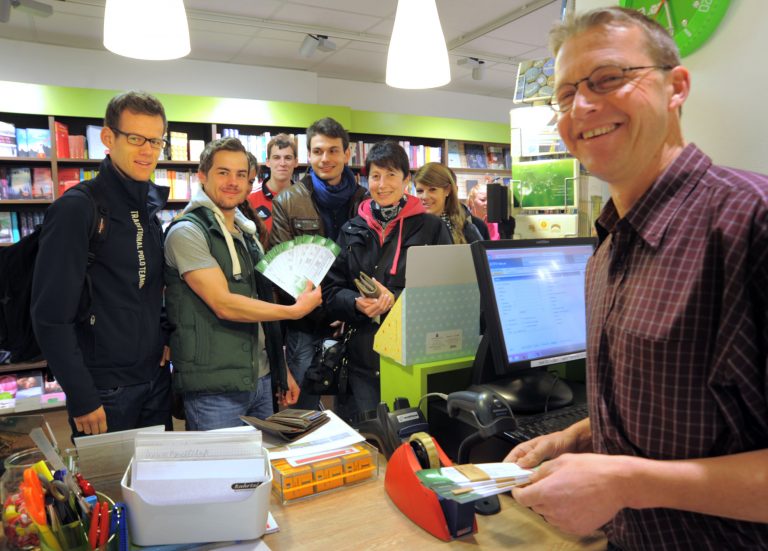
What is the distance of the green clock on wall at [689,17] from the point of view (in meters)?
1.47

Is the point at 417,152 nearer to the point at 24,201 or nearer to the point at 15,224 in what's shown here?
the point at 24,201

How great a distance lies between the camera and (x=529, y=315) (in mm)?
1429

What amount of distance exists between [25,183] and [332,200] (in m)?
3.46

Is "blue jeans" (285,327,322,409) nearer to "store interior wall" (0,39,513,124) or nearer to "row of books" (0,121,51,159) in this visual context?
"row of books" (0,121,51,159)

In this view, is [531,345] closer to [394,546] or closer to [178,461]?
[394,546]

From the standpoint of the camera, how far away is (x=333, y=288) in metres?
2.42

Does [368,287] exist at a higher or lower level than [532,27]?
lower

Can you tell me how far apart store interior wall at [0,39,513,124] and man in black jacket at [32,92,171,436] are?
4039mm

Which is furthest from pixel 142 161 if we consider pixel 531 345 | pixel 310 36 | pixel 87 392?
pixel 310 36

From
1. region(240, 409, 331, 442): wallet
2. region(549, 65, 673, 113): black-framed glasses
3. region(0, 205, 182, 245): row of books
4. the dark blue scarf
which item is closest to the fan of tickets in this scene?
the dark blue scarf

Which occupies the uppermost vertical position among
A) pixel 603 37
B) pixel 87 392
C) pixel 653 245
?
pixel 603 37

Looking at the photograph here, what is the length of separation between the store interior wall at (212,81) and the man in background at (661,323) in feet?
17.8

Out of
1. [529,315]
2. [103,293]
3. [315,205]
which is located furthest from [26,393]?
Answer: [529,315]

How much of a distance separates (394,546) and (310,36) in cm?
499
